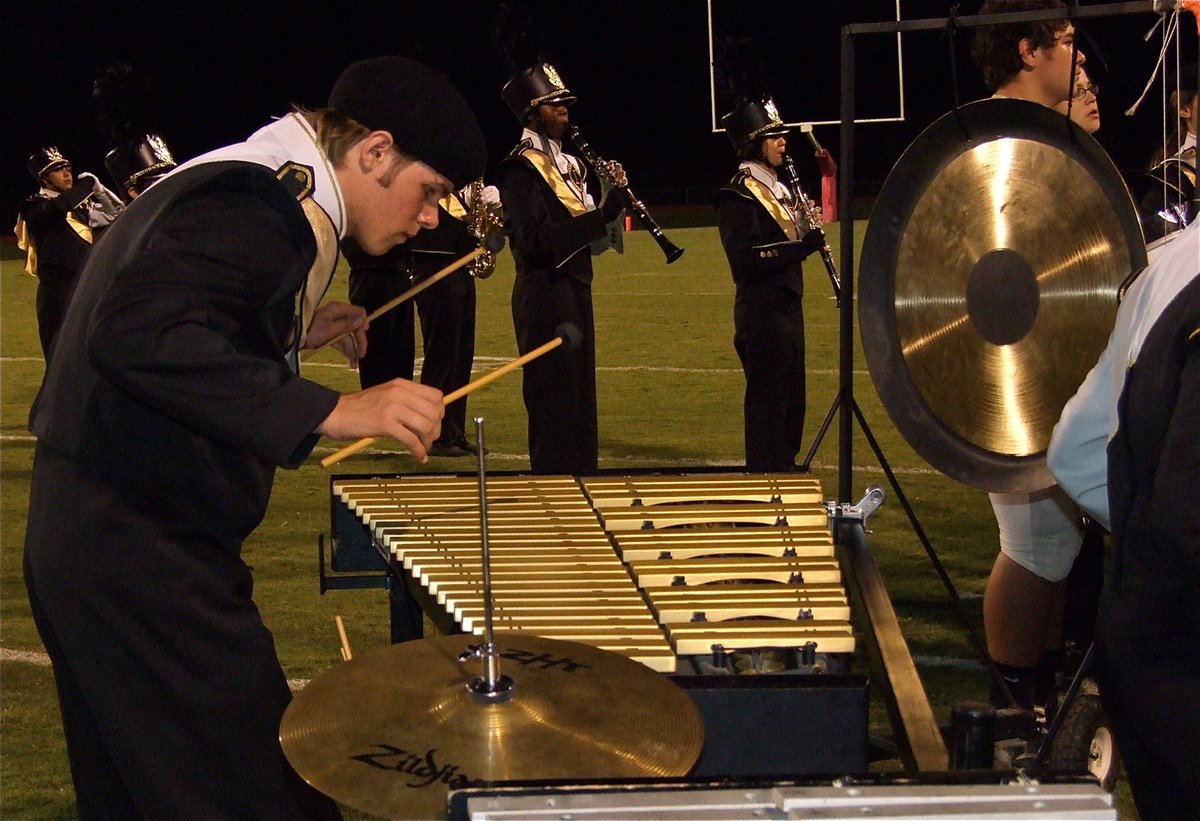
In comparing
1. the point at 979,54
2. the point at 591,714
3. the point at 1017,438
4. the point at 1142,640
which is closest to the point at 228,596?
the point at 591,714

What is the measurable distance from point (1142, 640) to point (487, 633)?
89 centimetres

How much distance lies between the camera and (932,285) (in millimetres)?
3342

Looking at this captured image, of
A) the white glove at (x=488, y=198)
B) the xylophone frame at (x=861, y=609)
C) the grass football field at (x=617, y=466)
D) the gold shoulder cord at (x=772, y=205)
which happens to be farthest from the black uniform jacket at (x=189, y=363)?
the white glove at (x=488, y=198)

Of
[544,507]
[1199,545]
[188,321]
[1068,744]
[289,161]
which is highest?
[289,161]

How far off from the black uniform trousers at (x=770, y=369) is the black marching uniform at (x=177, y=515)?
15.0 feet

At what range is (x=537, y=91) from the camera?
664cm

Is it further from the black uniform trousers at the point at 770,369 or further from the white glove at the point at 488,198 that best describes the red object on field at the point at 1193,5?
the white glove at the point at 488,198

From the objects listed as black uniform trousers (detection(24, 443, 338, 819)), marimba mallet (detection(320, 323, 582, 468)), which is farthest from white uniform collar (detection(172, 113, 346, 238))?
black uniform trousers (detection(24, 443, 338, 819))

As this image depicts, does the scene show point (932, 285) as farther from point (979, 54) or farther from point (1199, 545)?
point (1199, 545)

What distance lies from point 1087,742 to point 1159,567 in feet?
5.23

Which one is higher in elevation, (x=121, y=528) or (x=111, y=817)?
(x=121, y=528)

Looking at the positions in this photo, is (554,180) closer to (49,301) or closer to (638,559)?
(638,559)

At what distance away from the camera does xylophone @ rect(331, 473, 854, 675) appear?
2.48m

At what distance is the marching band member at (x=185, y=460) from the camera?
205 cm
